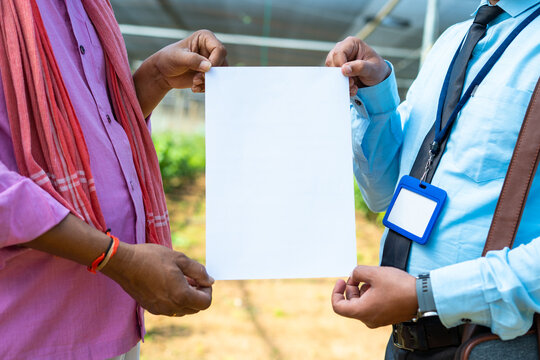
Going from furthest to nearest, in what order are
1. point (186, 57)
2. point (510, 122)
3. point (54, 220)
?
point (186, 57) < point (510, 122) < point (54, 220)

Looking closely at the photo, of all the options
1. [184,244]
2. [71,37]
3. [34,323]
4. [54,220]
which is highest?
[71,37]

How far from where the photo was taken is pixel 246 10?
21.5ft

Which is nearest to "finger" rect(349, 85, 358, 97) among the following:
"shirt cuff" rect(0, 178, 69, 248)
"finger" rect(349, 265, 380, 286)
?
"finger" rect(349, 265, 380, 286)

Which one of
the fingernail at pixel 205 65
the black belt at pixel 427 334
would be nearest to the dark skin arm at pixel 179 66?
the fingernail at pixel 205 65

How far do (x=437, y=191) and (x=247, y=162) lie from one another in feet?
1.44

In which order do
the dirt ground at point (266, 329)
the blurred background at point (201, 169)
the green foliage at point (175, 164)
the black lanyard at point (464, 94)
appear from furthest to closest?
the green foliage at point (175, 164), the blurred background at point (201, 169), the dirt ground at point (266, 329), the black lanyard at point (464, 94)

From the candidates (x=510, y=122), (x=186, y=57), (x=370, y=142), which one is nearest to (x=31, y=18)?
(x=186, y=57)

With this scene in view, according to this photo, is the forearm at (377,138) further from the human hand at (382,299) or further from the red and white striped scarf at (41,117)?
the red and white striped scarf at (41,117)

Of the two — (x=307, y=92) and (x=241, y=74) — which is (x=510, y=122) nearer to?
(x=307, y=92)

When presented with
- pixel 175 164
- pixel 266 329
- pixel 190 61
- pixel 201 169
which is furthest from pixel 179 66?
pixel 201 169

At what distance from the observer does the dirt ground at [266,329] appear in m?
2.94

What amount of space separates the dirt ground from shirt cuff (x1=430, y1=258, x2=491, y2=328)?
222 centimetres

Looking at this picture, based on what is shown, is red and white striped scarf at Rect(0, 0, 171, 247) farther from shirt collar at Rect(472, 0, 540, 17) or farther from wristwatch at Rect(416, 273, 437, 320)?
shirt collar at Rect(472, 0, 540, 17)

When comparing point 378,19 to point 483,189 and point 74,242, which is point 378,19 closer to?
point 483,189
